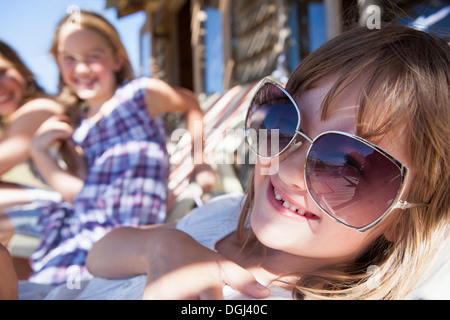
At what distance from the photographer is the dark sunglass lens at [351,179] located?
53 centimetres

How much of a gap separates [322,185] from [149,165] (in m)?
0.96

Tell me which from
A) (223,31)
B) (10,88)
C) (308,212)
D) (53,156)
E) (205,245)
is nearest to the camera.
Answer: (308,212)

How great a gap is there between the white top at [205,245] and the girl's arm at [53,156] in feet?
1.42

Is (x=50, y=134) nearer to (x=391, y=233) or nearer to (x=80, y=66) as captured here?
(x=80, y=66)

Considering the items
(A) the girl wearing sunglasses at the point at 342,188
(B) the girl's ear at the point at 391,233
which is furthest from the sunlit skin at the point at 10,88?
(B) the girl's ear at the point at 391,233

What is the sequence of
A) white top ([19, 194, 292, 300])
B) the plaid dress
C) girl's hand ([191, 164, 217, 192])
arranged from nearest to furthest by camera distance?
white top ([19, 194, 292, 300])
the plaid dress
girl's hand ([191, 164, 217, 192])

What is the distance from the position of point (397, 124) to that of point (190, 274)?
35 centimetres

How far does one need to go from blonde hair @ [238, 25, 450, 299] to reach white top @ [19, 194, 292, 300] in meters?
0.13

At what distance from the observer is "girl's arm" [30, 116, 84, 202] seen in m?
1.30

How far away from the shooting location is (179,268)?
0.51 metres

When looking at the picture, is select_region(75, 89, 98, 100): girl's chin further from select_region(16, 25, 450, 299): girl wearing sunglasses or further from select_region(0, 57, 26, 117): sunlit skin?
select_region(16, 25, 450, 299): girl wearing sunglasses

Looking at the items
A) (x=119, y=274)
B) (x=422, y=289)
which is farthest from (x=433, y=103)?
(x=119, y=274)

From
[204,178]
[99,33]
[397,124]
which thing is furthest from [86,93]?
[397,124]

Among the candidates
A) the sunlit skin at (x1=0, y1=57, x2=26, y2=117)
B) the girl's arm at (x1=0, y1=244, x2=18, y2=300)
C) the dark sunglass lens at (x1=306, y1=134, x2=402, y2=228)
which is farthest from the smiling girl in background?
the sunlit skin at (x1=0, y1=57, x2=26, y2=117)
